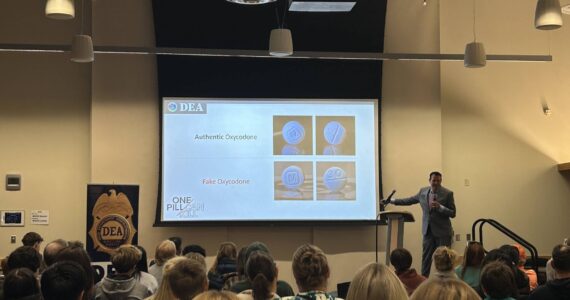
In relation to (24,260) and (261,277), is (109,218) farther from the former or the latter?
(261,277)

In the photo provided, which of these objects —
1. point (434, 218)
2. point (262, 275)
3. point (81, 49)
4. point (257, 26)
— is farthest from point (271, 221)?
point (262, 275)

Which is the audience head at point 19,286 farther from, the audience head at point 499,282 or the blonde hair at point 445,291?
the audience head at point 499,282

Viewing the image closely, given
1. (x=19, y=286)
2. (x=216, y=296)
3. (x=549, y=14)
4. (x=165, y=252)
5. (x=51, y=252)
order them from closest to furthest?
(x=216, y=296)
(x=19, y=286)
(x=51, y=252)
(x=165, y=252)
(x=549, y=14)

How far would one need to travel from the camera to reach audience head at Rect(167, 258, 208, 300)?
3277 mm

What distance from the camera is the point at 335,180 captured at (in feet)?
33.4

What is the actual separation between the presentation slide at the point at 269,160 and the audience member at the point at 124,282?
537cm

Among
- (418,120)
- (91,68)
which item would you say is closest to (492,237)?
(418,120)

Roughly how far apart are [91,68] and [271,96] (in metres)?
2.68

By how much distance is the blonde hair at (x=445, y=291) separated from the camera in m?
1.91

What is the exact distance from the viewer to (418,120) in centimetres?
1052

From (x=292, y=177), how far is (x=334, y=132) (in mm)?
912

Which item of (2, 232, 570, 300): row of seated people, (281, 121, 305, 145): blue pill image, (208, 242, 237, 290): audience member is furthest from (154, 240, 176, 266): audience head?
(281, 121, 305, 145): blue pill image

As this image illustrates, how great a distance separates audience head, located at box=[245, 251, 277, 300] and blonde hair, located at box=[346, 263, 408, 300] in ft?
3.91

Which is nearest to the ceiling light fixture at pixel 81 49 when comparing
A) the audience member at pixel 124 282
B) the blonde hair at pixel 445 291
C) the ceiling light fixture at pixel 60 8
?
the ceiling light fixture at pixel 60 8
